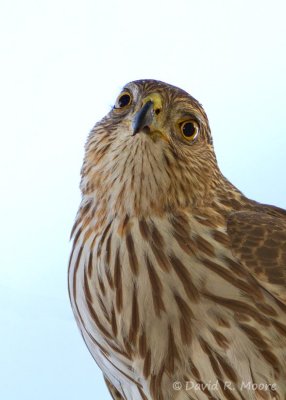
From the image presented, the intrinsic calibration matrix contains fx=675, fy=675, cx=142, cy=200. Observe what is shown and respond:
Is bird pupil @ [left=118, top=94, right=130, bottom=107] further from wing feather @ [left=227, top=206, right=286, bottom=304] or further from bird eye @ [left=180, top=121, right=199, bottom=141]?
wing feather @ [left=227, top=206, right=286, bottom=304]

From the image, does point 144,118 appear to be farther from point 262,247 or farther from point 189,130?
point 262,247

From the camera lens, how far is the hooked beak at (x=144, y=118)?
1920 mm

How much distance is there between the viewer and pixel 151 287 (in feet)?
5.88

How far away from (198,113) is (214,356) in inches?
30.7

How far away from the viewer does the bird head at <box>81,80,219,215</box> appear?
6.30ft

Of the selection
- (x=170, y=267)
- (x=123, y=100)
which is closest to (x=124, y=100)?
(x=123, y=100)

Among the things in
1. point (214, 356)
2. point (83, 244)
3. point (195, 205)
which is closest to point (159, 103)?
point (195, 205)

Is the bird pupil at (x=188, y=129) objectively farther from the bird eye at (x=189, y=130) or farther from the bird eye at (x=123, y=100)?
the bird eye at (x=123, y=100)

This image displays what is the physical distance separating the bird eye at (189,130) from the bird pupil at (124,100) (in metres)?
0.19

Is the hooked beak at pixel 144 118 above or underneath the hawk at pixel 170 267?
above

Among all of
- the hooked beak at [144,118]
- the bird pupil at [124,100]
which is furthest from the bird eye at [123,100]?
the hooked beak at [144,118]

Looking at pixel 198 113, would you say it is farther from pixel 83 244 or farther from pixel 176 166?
pixel 83 244

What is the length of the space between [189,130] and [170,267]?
0.49m

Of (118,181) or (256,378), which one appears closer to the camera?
(256,378)
